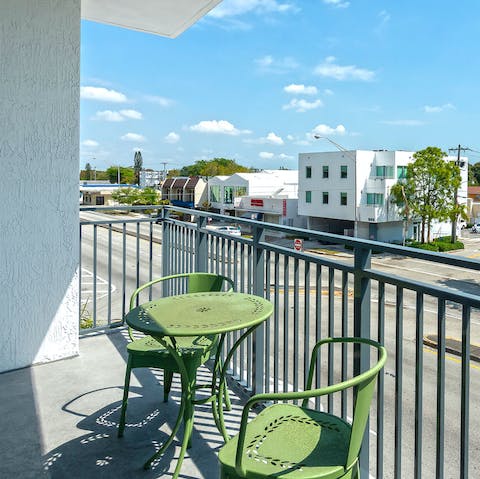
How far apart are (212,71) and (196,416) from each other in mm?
105580

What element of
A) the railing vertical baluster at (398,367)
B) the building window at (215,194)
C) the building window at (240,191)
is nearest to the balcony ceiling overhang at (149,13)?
the railing vertical baluster at (398,367)

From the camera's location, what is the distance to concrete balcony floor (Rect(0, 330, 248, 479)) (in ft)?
6.41

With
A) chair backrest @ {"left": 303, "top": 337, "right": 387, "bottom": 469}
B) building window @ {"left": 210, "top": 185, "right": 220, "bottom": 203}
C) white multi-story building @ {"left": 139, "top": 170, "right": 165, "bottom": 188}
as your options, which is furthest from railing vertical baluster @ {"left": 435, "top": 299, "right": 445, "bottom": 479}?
white multi-story building @ {"left": 139, "top": 170, "right": 165, "bottom": 188}

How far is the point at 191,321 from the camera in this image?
1.77 metres

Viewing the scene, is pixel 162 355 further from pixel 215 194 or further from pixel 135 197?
pixel 135 197

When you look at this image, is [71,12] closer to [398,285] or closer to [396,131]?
[398,285]

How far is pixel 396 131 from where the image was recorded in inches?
4099

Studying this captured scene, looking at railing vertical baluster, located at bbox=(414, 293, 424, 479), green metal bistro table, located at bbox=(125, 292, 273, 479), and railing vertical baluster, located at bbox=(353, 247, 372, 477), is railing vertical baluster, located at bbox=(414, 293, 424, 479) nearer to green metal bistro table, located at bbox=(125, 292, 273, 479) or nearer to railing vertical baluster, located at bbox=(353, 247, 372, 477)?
railing vertical baluster, located at bbox=(353, 247, 372, 477)

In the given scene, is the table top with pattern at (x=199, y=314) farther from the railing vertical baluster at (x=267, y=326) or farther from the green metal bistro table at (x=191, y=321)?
the railing vertical baluster at (x=267, y=326)

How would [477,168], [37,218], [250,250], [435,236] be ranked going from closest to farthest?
1. [250,250]
2. [37,218]
3. [435,236]
4. [477,168]

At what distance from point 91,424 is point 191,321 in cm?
96

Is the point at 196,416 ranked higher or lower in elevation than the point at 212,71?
lower

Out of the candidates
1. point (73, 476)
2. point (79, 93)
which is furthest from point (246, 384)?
point (79, 93)

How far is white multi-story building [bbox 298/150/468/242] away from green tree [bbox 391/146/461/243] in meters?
0.62
